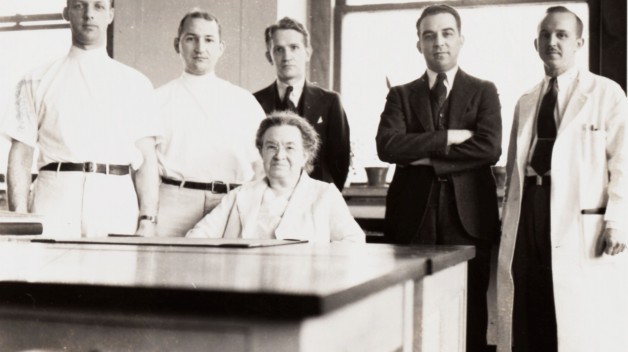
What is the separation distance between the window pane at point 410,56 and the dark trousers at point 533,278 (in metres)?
1.65

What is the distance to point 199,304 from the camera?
105cm

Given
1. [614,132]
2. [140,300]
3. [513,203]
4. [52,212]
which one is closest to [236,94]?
[52,212]

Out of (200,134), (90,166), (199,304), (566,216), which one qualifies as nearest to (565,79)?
(566,216)

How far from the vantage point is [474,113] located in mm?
3066

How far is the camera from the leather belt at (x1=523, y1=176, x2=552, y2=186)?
9.99 feet

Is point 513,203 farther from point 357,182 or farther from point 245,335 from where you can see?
point 245,335

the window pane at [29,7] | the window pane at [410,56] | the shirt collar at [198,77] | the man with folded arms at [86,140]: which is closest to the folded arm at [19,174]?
the man with folded arms at [86,140]

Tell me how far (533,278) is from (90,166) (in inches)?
70.0

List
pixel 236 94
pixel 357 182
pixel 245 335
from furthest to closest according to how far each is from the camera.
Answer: pixel 357 182 → pixel 236 94 → pixel 245 335

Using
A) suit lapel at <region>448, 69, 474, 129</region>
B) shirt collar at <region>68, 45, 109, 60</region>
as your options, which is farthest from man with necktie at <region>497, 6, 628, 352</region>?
shirt collar at <region>68, 45, 109, 60</region>

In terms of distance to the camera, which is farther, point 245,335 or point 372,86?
point 372,86

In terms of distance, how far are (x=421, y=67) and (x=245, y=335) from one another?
4161mm

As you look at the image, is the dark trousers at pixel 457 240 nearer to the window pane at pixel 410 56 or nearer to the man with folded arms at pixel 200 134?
the man with folded arms at pixel 200 134

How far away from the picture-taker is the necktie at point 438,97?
10.2 feet
